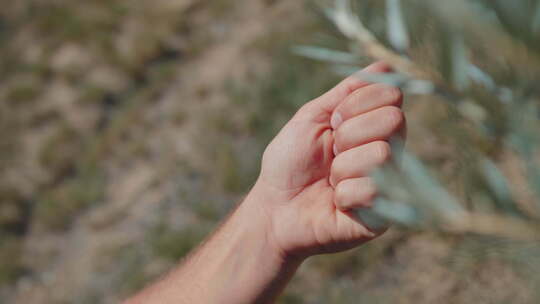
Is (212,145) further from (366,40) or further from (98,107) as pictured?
(366,40)

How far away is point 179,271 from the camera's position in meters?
1.27

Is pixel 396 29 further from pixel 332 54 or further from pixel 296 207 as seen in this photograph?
pixel 296 207

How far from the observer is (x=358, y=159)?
0.71 meters

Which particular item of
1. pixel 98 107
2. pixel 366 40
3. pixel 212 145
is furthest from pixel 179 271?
pixel 98 107

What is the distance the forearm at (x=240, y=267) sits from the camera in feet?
3.51

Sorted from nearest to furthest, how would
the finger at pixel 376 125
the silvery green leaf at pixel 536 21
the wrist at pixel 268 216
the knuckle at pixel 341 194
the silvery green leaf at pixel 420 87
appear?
1. the silvery green leaf at pixel 536 21
2. the silvery green leaf at pixel 420 87
3. the knuckle at pixel 341 194
4. the finger at pixel 376 125
5. the wrist at pixel 268 216

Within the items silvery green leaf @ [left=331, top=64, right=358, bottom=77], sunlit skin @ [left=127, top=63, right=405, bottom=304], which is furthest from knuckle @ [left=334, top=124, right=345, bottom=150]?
silvery green leaf @ [left=331, top=64, right=358, bottom=77]

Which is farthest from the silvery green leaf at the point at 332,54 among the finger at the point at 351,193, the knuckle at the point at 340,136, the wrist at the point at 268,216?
the wrist at the point at 268,216

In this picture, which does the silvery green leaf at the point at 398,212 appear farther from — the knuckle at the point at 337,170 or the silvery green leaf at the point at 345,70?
the knuckle at the point at 337,170

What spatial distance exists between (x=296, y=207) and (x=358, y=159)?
305mm

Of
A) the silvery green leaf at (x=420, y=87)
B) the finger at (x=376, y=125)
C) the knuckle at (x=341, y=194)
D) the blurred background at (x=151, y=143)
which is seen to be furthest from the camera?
the blurred background at (x=151, y=143)

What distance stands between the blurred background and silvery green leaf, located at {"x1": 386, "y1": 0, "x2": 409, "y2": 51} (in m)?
1.25

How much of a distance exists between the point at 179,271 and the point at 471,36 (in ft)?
3.50

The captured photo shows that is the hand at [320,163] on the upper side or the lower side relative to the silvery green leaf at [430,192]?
lower
